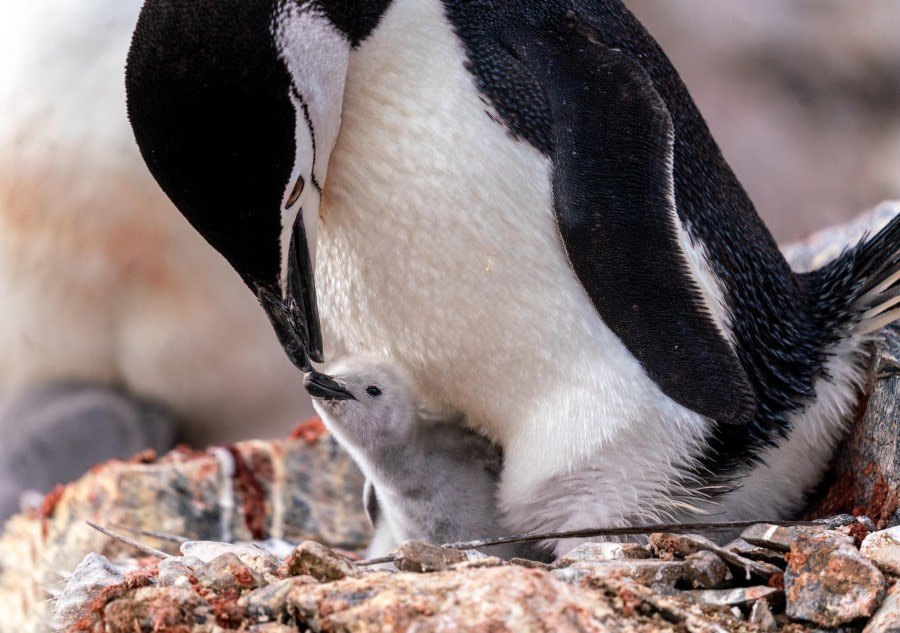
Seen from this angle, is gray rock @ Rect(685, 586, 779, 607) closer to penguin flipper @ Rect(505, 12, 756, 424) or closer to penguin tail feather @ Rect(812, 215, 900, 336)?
penguin flipper @ Rect(505, 12, 756, 424)

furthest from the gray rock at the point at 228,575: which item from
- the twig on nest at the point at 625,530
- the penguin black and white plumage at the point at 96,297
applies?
the penguin black and white plumage at the point at 96,297

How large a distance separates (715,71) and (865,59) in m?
0.46

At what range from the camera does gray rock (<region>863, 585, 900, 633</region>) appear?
827 mm

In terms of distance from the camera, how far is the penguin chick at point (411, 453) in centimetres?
134

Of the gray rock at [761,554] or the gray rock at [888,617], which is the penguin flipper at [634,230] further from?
the gray rock at [888,617]

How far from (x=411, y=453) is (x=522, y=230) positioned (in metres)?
0.36

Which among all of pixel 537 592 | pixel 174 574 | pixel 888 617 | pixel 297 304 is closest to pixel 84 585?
pixel 174 574

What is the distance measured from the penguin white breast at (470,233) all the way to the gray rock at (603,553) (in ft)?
0.53

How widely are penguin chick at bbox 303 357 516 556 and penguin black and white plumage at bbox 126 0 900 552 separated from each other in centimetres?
9

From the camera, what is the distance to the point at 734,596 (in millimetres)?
920

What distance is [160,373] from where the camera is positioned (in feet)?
8.04

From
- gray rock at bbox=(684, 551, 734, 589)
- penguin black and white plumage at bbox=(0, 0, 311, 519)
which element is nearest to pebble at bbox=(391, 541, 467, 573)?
gray rock at bbox=(684, 551, 734, 589)

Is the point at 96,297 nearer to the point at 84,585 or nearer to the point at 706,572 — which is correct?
the point at 84,585

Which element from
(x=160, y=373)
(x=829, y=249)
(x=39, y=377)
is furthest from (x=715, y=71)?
(x=39, y=377)
